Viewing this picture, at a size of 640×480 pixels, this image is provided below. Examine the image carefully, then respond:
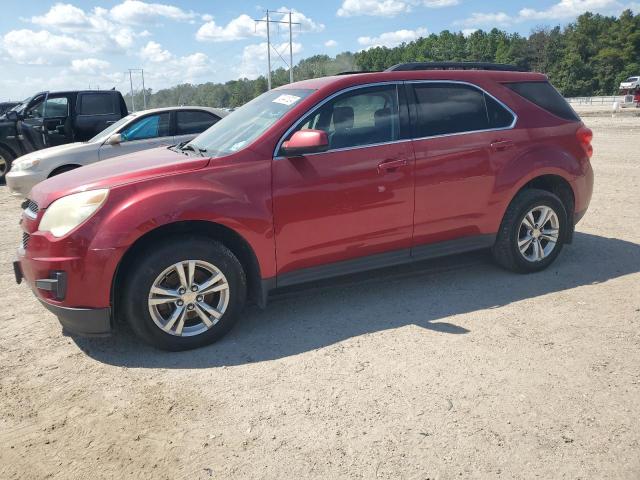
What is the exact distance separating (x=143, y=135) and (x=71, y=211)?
5637 mm

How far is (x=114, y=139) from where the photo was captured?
27.8 feet

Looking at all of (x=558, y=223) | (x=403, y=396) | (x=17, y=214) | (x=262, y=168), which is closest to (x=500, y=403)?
(x=403, y=396)

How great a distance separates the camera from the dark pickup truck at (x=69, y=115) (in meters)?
11.0

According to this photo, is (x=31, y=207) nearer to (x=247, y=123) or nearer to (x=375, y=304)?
(x=247, y=123)

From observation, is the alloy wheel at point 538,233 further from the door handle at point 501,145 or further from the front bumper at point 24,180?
the front bumper at point 24,180

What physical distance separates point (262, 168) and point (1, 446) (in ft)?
7.44

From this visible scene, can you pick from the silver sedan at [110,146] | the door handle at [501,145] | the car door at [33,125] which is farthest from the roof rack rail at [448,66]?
the car door at [33,125]

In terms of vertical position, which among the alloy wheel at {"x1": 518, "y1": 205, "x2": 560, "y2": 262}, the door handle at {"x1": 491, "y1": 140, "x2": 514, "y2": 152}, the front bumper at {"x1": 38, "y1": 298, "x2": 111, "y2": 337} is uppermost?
the door handle at {"x1": 491, "y1": 140, "x2": 514, "y2": 152}

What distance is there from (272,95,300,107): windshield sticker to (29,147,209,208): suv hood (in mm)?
856

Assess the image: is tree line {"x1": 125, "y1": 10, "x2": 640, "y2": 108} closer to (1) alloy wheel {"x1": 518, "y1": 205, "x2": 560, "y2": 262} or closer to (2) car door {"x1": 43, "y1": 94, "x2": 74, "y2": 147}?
(2) car door {"x1": 43, "y1": 94, "x2": 74, "y2": 147}

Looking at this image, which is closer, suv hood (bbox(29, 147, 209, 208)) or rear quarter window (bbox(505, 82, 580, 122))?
suv hood (bbox(29, 147, 209, 208))

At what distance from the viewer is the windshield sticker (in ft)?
13.8

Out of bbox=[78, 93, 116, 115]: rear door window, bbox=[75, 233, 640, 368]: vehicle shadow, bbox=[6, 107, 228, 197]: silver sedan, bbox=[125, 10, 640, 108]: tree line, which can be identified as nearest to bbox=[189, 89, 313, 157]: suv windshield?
bbox=[75, 233, 640, 368]: vehicle shadow

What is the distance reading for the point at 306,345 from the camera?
3.78 m
